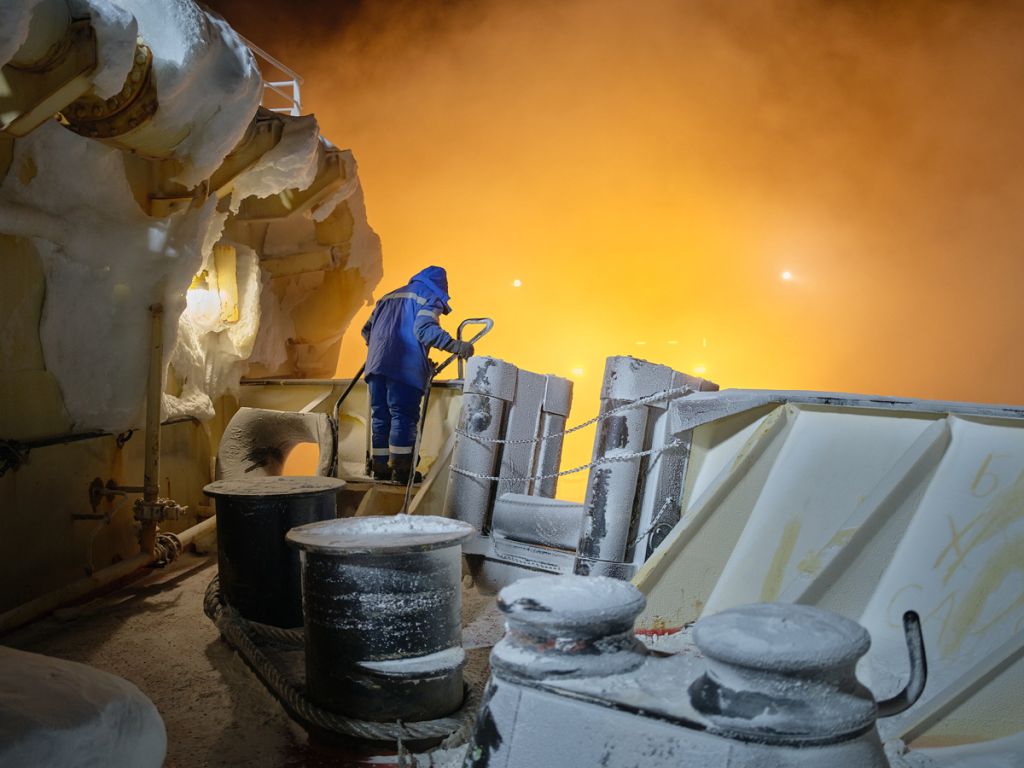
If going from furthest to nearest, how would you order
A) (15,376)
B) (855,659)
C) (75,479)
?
(75,479) → (15,376) → (855,659)

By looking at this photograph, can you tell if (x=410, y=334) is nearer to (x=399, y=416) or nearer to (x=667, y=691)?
(x=399, y=416)

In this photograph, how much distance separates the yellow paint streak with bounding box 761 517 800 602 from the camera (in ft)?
9.41

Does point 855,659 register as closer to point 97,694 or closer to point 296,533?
point 97,694

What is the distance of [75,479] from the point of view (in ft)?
16.7

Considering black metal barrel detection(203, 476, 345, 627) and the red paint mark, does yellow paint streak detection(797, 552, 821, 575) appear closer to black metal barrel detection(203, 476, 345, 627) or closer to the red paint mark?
the red paint mark

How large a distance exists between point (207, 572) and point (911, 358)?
1594cm

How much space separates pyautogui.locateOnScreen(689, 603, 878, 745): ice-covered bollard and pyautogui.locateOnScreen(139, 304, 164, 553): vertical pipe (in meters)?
4.92

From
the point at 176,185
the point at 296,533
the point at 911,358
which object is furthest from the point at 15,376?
the point at 911,358

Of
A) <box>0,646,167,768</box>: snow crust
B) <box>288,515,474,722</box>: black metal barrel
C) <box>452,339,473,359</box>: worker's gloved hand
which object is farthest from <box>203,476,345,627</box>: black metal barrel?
<box>452,339,473,359</box>: worker's gloved hand

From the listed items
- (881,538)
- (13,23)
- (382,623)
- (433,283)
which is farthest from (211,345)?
(881,538)

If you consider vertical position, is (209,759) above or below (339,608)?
below

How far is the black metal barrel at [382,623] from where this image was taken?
122 inches

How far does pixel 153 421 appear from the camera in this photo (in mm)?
5406

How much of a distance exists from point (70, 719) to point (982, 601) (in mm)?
2751
